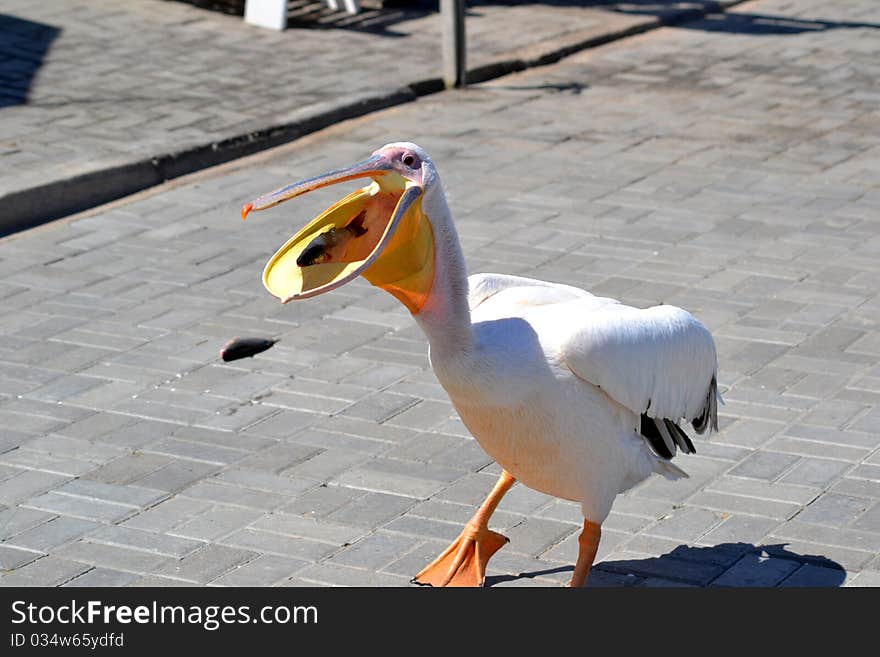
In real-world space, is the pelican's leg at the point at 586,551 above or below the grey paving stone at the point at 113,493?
above

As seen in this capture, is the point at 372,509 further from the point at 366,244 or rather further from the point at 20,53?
the point at 20,53

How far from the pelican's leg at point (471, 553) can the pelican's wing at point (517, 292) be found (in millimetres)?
581

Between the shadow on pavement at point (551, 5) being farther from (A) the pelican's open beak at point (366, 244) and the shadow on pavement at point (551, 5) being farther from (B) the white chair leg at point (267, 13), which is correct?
(A) the pelican's open beak at point (366, 244)

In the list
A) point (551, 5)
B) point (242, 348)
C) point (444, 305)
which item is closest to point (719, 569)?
point (444, 305)

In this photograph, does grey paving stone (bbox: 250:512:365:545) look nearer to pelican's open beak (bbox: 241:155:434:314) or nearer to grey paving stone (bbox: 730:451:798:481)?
pelican's open beak (bbox: 241:155:434:314)

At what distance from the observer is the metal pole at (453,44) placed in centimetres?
1138

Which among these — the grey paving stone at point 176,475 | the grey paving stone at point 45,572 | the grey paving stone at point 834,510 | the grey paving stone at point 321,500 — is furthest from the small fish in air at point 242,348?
the grey paving stone at point 834,510

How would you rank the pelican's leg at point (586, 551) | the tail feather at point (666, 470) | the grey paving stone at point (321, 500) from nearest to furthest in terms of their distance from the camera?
1. the pelican's leg at point (586, 551)
2. the tail feather at point (666, 470)
3. the grey paving stone at point (321, 500)

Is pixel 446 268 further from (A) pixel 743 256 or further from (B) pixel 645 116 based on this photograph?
(B) pixel 645 116

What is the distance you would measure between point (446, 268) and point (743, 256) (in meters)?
3.92

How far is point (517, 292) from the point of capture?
4.62 m

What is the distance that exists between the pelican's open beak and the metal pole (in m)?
7.41

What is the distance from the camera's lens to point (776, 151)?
9844mm

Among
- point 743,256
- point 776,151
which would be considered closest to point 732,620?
point 743,256
